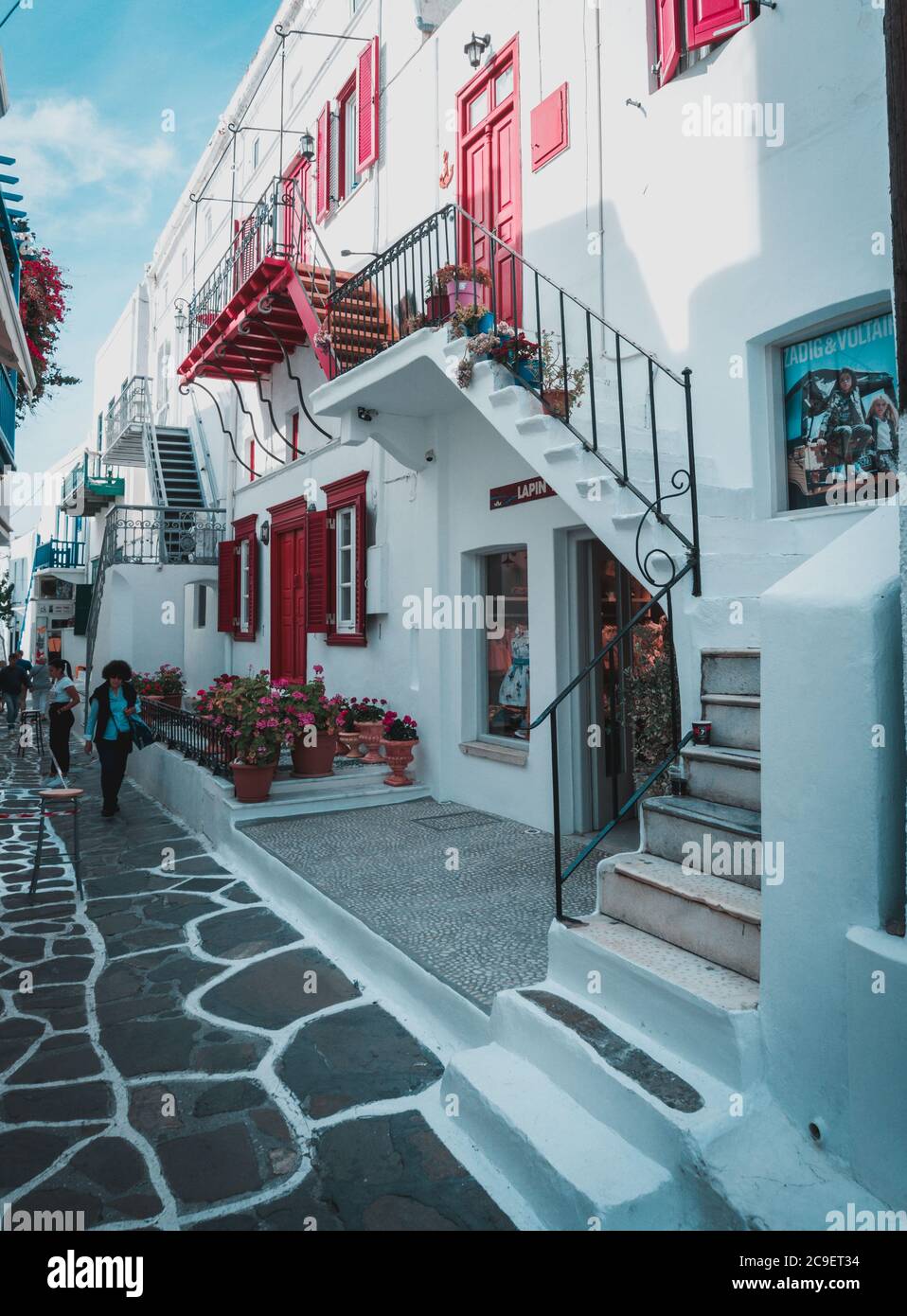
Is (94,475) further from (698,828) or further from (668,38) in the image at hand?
(698,828)

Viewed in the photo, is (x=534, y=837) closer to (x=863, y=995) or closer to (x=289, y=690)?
(x=289, y=690)

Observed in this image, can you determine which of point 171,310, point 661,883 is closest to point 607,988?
point 661,883

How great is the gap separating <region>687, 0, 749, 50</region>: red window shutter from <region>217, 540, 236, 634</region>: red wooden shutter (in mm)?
10942

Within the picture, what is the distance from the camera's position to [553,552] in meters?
7.12

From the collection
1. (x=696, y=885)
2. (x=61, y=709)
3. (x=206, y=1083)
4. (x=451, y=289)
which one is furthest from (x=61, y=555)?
(x=696, y=885)

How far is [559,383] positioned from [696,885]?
467 centimetres

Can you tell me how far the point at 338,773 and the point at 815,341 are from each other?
576cm

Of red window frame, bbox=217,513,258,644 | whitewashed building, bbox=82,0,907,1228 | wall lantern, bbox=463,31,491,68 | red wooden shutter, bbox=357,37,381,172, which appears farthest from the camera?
red window frame, bbox=217,513,258,644

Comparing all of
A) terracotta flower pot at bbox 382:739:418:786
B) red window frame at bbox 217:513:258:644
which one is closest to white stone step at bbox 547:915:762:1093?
terracotta flower pot at bbox 382:739:418:786

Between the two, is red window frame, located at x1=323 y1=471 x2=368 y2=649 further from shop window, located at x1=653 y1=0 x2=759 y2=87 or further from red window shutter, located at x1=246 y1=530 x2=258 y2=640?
shop window, located at x1=653 y1=0 x2=759 y2=87

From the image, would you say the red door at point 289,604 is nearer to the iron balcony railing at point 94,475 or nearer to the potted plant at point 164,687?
the potted plant at point 164,687

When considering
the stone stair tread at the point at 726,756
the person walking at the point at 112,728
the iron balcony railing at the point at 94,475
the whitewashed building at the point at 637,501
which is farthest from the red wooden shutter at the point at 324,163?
→ the iron balcony railing at the point at 94,475

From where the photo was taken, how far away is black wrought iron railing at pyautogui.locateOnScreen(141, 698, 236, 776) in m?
8.08

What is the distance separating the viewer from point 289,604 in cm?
1284
